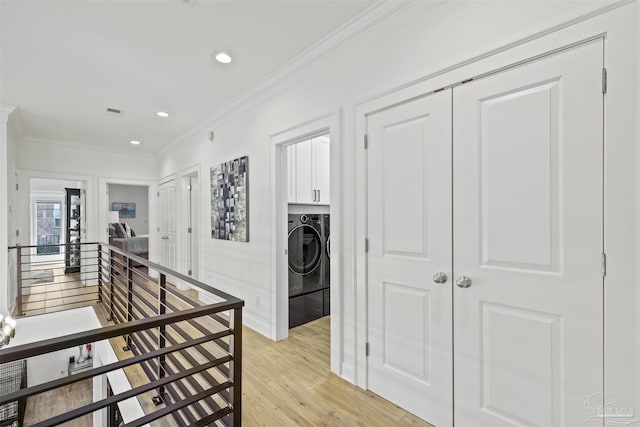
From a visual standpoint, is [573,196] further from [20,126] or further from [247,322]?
[20,126]

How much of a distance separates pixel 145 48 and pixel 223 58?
601mm

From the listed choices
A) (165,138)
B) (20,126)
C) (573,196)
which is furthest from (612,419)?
(20,126)

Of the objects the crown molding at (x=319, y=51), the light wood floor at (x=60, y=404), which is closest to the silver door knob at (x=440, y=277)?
the crown molding at (x=319, y=51)

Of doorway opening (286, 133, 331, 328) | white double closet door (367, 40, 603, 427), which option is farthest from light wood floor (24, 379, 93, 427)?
white double closet door (367, 40, 603, 427)

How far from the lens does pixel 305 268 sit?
3.26 meters

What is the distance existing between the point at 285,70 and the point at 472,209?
6.58 feet

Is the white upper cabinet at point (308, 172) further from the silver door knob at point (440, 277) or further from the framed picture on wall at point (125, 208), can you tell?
the framed picture on wall at point (125, 208)

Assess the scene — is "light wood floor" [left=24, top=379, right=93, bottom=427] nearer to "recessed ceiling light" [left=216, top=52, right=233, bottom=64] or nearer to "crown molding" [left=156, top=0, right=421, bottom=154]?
"crown molding" [left=156, top=0, right=421, bottom=154]

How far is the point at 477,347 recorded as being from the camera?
4.86ft

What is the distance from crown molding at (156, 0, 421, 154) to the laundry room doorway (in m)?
0.50

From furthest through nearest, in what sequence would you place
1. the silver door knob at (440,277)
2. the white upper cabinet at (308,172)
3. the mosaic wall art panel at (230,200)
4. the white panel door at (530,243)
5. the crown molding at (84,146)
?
the crown molding at (84,146) → the white upper cabinet at (308,172) → the mosaic wall art panel at (230,200) → the silver door knob at (440,277) → the white panel door at (530,243)

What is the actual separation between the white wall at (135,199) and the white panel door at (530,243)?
32.4 ft

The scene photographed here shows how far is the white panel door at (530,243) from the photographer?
119cm

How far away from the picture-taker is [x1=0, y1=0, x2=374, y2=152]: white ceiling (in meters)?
1.90
